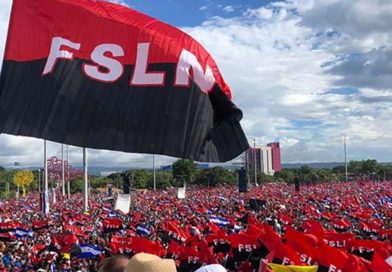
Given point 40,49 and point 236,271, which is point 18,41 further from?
point 236,271

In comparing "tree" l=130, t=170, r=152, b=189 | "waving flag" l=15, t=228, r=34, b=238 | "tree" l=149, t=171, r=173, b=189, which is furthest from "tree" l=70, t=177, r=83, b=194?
"waving flag" l=15, t=228, r=34, b=238

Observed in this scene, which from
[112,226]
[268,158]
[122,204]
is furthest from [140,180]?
[112,226]

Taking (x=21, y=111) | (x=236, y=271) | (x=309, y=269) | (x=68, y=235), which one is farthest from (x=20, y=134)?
(x=68, y=235)

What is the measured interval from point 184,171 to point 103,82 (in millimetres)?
92330

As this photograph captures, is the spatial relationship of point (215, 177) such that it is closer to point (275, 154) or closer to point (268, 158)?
point (268, 158)

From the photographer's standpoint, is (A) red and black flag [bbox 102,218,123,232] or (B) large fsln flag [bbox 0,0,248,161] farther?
(A) red and black flag [bbox 102,218,123,232]

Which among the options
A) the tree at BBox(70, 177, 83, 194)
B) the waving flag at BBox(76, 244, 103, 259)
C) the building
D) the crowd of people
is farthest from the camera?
the building

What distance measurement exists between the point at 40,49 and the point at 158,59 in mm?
1121

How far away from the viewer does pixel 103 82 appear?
488 cm

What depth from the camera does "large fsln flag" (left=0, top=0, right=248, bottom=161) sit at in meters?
4.84

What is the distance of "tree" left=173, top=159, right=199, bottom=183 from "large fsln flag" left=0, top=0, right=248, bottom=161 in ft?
296

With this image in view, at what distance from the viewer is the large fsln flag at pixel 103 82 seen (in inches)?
191

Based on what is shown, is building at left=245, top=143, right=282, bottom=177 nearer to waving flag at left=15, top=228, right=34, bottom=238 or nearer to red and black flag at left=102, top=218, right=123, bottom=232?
waving flag at left=15, top=228, right=34, bottom=238

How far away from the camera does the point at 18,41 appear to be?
5023 millimetres
